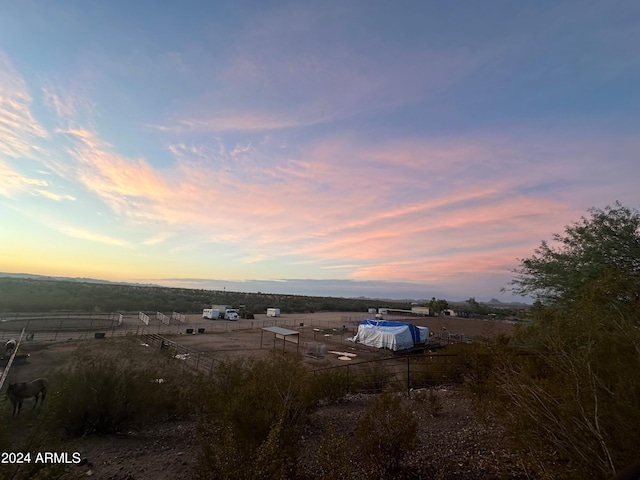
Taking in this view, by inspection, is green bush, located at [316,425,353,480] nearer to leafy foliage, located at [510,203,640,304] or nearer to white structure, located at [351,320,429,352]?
leafy foliage, located at [510,203,640,304]

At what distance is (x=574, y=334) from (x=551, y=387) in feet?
2.91

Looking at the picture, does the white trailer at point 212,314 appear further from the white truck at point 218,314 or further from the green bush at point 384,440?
the green bush at point 384,440

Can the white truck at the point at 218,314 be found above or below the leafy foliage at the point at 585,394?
below

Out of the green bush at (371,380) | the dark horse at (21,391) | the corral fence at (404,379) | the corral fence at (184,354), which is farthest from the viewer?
the corral fence at (184,354)

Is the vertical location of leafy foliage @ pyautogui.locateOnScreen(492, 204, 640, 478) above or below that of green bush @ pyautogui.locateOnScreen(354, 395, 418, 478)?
above

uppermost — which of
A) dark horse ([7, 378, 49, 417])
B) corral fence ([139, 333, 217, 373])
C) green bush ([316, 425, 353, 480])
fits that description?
green bush ([316, 425, 353, 480])

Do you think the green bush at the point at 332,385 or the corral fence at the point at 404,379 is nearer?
the green bush at the point at 332,385

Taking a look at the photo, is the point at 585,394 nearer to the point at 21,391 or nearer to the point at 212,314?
the point at 21,391

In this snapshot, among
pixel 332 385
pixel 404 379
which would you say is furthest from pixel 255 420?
pixel 404 379

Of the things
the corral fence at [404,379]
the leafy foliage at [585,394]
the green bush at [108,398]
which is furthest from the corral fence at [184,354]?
the leafy foliage at [585,394]

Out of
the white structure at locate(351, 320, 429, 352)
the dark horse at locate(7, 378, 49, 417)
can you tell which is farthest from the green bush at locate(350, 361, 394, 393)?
the white structure at locate(351, 320, 429, 352)

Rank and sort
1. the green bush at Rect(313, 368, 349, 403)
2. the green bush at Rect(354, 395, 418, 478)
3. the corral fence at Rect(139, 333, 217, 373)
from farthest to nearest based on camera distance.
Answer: the corral fence at Rect(139, 333, 217, 373), the green bush at Rect(313, 368, 349, 403), the green bush at Rect(354, 395, 418, 478)

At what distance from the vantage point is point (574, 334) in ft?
16.5

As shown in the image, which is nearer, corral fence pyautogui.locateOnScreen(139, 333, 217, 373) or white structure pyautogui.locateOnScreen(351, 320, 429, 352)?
corral fence pyautogui.locateOnScreen(139, 333, 217, 373)
